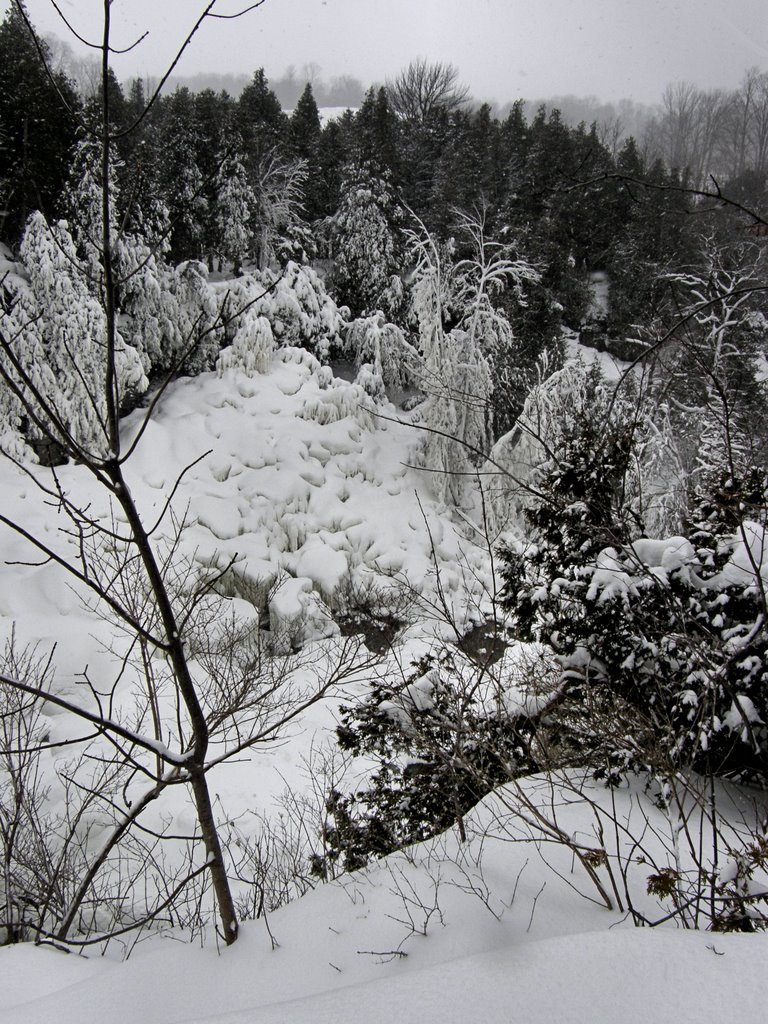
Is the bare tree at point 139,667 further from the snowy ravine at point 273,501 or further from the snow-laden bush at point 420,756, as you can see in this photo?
the snow-laden bush at point 420,756

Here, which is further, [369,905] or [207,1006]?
[369,905]

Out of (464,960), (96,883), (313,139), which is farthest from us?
(313,139)

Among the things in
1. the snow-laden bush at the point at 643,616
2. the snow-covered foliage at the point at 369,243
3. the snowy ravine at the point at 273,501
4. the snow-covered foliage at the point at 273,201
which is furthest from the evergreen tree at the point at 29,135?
the snow-laden bush at the point at 643,616

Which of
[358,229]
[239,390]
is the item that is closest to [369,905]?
[239,390]

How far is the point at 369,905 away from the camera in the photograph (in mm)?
3455

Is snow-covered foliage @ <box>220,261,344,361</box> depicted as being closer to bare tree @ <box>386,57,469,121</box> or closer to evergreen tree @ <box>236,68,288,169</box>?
evergreen tree @ <box>236,68,288,169</box>

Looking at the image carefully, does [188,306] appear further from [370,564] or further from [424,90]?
[424,90]

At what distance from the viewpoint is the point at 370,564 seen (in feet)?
37.0

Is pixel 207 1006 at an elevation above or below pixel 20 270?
below

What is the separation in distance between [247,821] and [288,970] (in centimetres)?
467

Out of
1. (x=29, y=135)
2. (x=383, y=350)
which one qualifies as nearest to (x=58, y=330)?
(x=29, y=135)

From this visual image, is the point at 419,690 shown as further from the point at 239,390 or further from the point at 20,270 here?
the point at 20,270

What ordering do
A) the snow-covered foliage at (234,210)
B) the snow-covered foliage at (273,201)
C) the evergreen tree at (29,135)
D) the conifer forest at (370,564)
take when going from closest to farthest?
the conifer forest at (370,564), the evergreen tree at (29,135), the snow-covered foliage at (234,210), the snow-covered foliage at (273,201)

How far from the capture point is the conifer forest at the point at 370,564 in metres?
2.40
